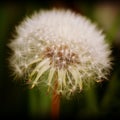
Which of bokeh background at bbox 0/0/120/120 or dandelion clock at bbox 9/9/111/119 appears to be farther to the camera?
bokeh background at bbox 0/0/120/120

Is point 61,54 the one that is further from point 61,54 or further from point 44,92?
point 44,92

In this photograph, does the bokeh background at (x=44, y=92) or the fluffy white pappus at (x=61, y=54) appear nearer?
the fluffy white pappus at (x=61, y=54)

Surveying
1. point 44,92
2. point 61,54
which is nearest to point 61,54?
point 61,54

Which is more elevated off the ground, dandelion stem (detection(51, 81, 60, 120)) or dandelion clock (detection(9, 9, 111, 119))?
dandelion clock (detection(9, 9, 111, 119))

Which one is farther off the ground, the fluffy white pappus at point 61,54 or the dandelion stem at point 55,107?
the fluffy white pappus at point 61,54

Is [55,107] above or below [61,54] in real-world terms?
below

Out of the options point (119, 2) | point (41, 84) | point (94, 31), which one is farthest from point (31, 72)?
point (119, 2)
